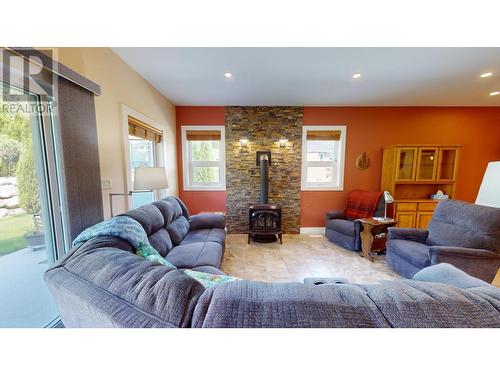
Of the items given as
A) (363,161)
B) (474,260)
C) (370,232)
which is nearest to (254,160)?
(363,161)

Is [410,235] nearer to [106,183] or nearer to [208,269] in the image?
[208,269]

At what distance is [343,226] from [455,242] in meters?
1.32

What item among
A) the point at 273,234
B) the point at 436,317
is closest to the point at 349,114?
the point at 273,234

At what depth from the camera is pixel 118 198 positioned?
2008 mm

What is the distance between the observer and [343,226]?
10.4ft

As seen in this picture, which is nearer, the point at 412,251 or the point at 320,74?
the point at 412,251

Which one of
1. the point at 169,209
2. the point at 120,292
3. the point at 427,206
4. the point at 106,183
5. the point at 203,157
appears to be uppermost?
the point at 203,157

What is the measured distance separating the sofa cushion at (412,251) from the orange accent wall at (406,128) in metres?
1.82

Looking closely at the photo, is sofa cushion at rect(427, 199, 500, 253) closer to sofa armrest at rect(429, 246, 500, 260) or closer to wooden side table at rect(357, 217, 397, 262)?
sofa armrest at rect(429, 246, 500, 260)

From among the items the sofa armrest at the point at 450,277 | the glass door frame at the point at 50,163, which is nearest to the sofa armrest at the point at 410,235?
the sofa armrest at the point at 450,277

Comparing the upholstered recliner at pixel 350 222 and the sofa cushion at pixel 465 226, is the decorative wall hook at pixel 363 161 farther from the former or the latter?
the sofa cushion at pixel 465 226
